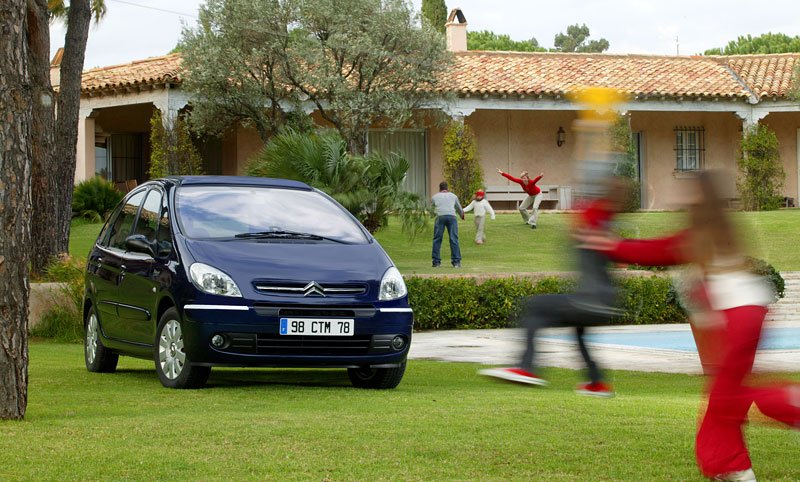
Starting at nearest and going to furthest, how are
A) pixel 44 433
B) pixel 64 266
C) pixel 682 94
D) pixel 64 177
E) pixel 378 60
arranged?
pixel 44 433
pixel 64 266
pixel 64 177
pixel 378 60
pixel 682 94

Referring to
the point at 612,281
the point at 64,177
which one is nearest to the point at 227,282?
the point at 612,281

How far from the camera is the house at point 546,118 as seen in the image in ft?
107

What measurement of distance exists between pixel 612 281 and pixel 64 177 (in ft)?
53.0

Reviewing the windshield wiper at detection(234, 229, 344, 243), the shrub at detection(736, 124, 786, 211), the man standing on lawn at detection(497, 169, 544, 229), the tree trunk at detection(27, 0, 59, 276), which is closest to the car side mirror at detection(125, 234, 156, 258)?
the windshield wiper at detection(234, 229, 344, 243)

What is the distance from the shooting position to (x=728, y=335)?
4941mm

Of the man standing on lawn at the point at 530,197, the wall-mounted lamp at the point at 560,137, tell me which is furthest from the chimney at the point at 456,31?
the man standing on lawn at the point at 530,197

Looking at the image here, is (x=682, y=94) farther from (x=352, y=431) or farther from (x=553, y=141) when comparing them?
(x=352, y=431)

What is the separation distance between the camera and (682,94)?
33.5 meters

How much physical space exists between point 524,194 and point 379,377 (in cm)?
2536

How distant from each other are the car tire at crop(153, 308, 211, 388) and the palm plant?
9.77 metres

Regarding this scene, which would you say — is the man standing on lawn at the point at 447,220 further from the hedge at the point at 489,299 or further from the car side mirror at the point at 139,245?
the car side mirror at the point at 139,245

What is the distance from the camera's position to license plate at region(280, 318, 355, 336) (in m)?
8.53

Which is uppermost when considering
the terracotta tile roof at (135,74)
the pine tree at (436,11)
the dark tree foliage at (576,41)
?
the dark tree foliage at (576,41)

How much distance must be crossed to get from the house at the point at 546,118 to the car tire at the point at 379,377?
2228 centimetres
